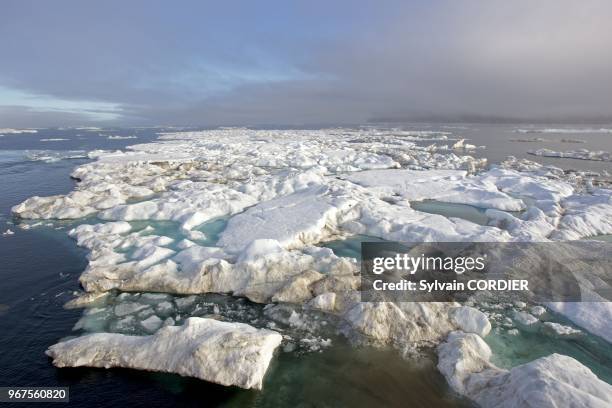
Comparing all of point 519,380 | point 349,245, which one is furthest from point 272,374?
point 349,245

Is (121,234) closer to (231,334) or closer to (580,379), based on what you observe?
(231,334)

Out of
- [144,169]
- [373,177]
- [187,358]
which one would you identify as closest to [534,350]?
[187,358]

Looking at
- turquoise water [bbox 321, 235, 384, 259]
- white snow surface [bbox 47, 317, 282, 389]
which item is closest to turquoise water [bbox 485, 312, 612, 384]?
white snow surface [bbox 47, 317, 282, 389]
